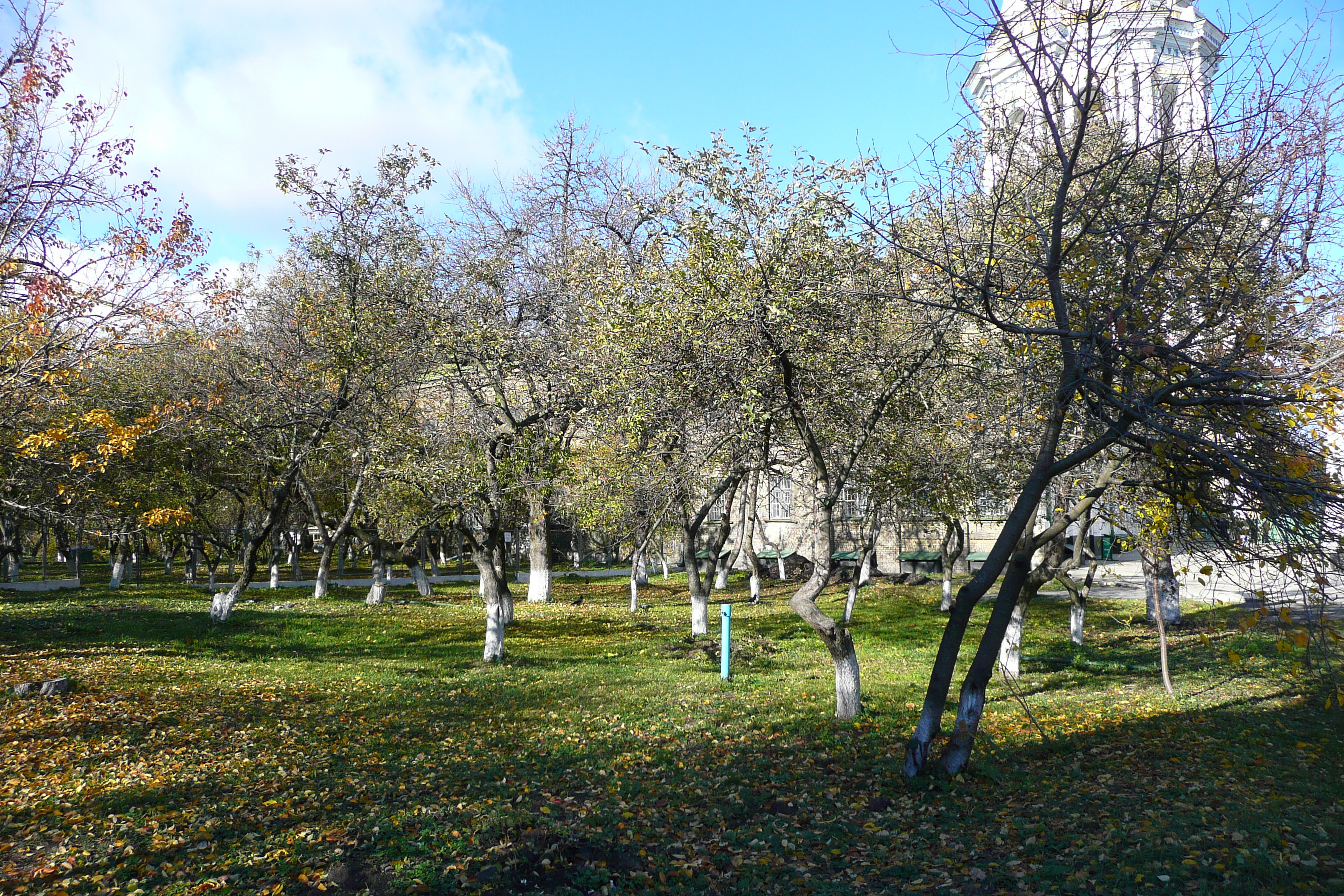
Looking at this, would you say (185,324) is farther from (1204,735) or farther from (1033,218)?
(1204,735)

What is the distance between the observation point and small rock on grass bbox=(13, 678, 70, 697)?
11320mm

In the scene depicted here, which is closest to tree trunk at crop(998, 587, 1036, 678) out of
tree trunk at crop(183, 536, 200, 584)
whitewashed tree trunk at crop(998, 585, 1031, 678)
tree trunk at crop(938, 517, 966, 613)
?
whitewashed tree trunk at crop(998, 585, 1031, 678)

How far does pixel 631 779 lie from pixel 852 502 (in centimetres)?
1791

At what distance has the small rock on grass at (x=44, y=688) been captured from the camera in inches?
446

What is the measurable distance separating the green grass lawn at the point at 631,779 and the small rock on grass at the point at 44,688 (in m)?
0.22

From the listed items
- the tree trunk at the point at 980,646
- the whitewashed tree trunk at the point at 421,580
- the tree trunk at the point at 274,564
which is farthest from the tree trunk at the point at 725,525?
the tree trunk at the point at 274,564

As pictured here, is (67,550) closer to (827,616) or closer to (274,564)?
(274,564)

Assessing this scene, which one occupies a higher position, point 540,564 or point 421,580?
point 540,564

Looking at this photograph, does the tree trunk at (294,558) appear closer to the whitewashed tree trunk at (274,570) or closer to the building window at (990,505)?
the whitewashed tree trunk at (274,570)

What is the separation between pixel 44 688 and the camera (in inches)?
452

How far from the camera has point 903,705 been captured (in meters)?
12.1

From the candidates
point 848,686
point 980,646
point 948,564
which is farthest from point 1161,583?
point 980,646

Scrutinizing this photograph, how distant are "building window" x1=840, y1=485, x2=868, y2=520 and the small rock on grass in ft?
35.8

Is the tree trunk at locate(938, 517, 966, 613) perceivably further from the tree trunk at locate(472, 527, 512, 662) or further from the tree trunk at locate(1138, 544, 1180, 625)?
the tree trunk at locate(472, 527, 512, 662)
